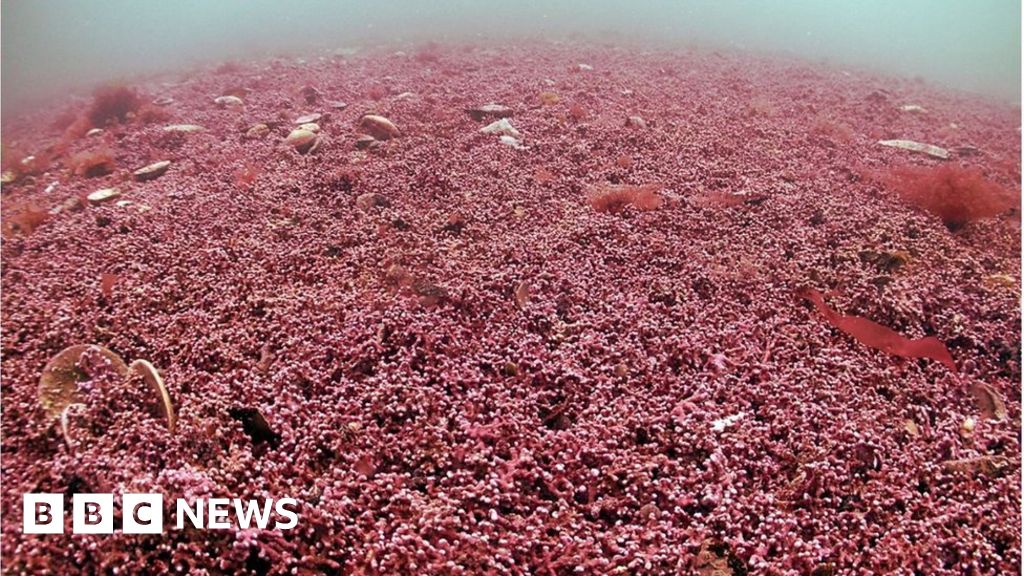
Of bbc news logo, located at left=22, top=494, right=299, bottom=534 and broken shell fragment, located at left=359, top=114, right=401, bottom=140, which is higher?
broken shell fragment, located at left=359, top=114, right=401, bottom=140

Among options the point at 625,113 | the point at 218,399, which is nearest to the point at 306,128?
the point at 625,113

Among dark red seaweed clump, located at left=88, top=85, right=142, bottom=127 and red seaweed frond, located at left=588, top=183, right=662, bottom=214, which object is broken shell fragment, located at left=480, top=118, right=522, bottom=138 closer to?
red seaweed frond, located at left=588, top=183, right=662, bottom=214

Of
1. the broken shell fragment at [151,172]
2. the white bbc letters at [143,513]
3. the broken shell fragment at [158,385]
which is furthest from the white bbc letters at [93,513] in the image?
the broken shell fragment at [151,172]

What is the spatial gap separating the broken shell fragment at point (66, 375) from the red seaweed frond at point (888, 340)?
7.16 m

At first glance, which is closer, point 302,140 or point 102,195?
point 102,195

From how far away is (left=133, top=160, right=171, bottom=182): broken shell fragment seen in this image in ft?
32.0

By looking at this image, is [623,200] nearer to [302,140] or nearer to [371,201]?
[371,201]

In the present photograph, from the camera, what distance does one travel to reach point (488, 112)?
12766 mm

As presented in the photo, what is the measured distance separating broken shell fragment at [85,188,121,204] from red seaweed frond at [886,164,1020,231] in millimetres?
13134

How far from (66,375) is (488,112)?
32.9 feet

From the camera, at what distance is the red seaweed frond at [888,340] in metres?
5.42

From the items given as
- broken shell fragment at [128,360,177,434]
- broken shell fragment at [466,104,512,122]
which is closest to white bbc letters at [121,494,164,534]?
broken shell fragment at [128,360,177,434]

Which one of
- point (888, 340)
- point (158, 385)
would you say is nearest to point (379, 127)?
point (158, 385)

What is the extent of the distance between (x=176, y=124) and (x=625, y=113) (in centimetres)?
1099
